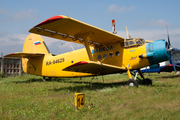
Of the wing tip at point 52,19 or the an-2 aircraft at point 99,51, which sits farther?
the an-2 aircraft at point 99,51

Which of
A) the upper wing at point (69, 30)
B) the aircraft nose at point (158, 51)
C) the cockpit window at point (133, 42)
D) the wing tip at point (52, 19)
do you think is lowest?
the aircraft nose at point (158, 51)

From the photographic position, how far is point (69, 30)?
8.21 metres

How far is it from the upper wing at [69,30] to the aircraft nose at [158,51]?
5.92 ft

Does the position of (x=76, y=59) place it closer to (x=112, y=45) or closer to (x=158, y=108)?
(x=112, y=45)

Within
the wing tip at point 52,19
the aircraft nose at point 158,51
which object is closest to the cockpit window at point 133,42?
the aircraft nose at point 158,51

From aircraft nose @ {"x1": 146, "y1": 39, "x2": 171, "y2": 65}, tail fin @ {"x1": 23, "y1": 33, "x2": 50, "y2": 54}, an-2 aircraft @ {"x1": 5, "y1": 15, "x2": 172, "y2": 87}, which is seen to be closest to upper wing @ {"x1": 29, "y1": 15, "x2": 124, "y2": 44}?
an-2 aircraft @ {"x1": 5, "y1": 15, "x2": 172, "y2": 87}

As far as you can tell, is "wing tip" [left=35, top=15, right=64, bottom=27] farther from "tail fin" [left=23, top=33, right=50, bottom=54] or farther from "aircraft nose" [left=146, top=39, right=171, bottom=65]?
"tail fin" [left=23, top=33, right=50, bottom=54]

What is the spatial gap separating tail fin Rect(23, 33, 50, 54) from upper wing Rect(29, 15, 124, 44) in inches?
190

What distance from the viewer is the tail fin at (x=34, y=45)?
13.7 meters

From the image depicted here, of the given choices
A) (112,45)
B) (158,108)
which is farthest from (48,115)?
(112,45)

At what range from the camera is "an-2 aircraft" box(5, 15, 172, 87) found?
25.0 feet

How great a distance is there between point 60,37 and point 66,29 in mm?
1292

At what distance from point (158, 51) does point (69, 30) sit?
4788 millimetres

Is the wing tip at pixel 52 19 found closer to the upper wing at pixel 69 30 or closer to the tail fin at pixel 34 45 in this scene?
the upper wing at pixel 69 30
